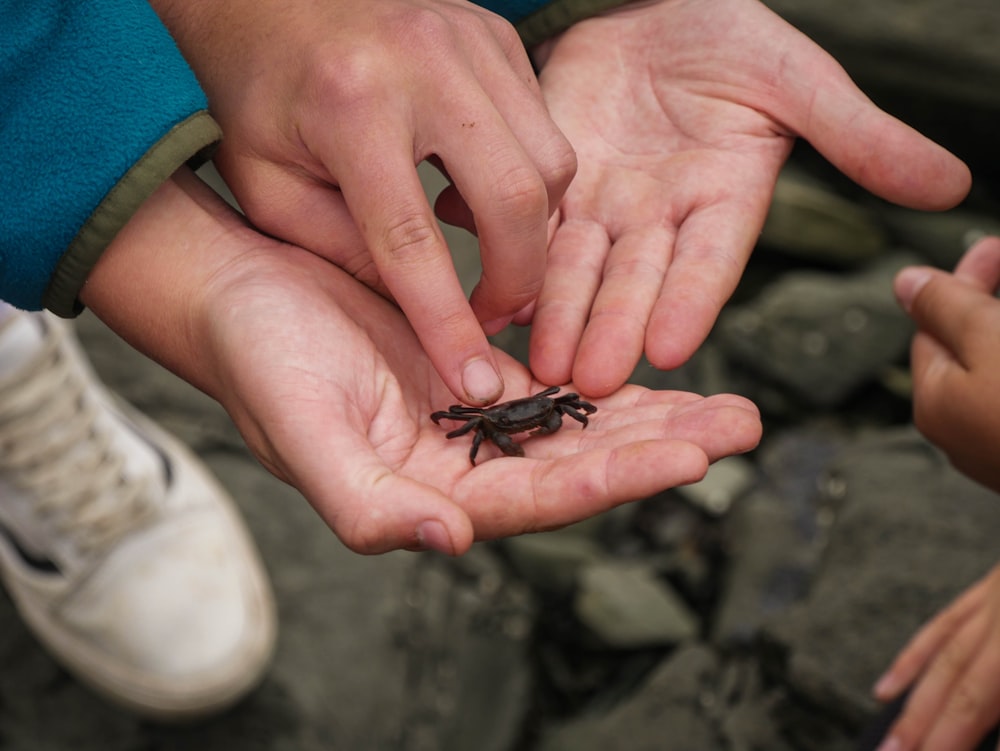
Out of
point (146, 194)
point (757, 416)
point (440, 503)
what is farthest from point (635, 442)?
point (146, 194)

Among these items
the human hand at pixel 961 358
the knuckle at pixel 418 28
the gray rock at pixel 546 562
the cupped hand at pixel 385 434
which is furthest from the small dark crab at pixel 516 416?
the gray rock at pixel 546 562

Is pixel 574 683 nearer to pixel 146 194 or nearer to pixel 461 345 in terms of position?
pixel 461 345

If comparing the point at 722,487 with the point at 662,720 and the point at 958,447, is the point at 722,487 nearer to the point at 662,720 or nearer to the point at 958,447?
the point at 662,720

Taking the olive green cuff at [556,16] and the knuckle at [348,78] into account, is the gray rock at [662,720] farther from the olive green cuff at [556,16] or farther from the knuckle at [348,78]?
the knuckle at [348,78]

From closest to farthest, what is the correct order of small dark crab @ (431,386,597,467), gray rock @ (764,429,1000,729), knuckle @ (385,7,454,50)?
1. knuckle @ (385,7,454,50)
2. small dark crab @ (431,386,597,467)
3. gray rock @ (764,429,1000,729)

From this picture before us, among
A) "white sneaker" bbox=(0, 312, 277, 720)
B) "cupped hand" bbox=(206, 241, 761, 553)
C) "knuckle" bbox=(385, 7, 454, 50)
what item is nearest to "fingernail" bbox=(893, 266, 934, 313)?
"cupped hand" bbox=(206, 241, 761, 553)

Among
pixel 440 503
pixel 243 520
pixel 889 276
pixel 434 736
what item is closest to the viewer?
pixel 440 503

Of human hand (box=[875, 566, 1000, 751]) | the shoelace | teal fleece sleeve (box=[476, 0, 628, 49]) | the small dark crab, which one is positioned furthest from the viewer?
the shoelace

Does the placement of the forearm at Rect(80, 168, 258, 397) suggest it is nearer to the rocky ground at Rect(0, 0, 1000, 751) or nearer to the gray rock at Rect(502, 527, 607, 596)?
the rocky ground at Rect(0, 0, 1000, 751)
